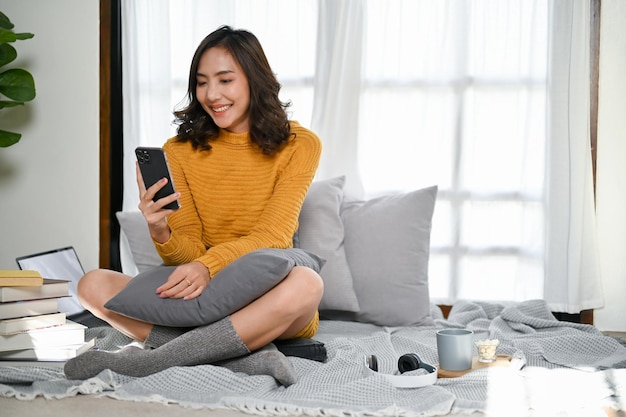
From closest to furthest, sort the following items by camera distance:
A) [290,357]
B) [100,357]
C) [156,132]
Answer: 1. [100,357]
2. [290,357]
3. [156,132]

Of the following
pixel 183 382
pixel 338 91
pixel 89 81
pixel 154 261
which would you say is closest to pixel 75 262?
pixel 154 261

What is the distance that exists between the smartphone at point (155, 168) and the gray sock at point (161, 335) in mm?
359

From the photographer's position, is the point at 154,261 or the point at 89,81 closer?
the point at 154,261

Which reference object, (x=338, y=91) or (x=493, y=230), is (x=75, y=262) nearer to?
(x=338, y=91)

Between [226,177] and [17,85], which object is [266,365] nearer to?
[226,177]

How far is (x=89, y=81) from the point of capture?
356cm

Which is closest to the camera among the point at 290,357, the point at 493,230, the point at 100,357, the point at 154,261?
the point at 100,357

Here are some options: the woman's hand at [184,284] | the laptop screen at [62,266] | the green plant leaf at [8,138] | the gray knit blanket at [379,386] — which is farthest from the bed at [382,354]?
the green plant leaf at [8,138]

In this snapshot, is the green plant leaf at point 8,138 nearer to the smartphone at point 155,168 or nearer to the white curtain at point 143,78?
the white curtain at point 143,78

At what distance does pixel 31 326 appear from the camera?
2285 mm

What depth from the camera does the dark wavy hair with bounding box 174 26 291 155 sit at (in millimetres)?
2537

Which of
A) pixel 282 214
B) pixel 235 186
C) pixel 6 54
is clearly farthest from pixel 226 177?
pixel 6 54

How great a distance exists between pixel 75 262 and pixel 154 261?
0.52 metres

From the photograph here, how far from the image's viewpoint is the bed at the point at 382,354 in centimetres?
184
